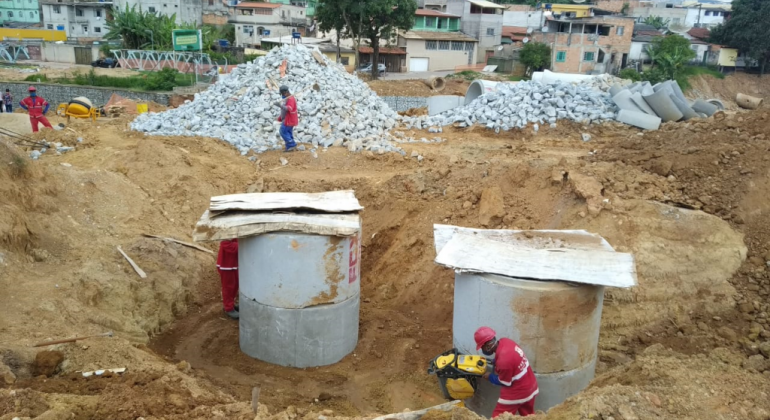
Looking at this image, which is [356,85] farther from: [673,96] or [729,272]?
[729,272]

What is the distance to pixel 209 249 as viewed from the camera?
9.36 m

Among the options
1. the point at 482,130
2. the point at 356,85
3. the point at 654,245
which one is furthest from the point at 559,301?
the point at 356,85

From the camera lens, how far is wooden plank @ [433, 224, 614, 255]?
248 inches

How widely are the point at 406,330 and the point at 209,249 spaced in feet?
11.7

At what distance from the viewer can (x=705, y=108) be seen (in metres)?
16.0

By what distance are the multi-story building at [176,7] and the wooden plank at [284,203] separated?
1903 inches

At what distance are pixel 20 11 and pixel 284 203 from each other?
66835mm

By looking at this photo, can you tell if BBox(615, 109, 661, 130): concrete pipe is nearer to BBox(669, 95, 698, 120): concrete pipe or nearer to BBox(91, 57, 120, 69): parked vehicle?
BBox(669, 95, 698, 120): concrete pipe

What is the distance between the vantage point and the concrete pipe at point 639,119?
14969 mm

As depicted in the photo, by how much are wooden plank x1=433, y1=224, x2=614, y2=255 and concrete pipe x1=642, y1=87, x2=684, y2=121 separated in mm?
10067

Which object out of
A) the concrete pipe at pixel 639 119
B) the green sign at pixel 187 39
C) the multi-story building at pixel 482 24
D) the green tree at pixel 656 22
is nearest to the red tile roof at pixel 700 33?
the green tree at pixel 656 22

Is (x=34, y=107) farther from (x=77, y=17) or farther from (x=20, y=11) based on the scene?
(x=20, y=11)

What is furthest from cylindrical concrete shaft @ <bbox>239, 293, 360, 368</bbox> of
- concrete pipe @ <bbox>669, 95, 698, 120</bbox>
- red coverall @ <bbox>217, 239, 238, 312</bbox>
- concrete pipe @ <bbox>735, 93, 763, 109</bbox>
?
concrete pipe @ <bbox>735, 93, 763, 109</bbox>

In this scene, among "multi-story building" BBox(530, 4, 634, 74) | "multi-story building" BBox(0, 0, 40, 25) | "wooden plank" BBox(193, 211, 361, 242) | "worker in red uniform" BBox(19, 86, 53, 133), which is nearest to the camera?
"wooden plank" BBox(193, 211, 361, 242)
